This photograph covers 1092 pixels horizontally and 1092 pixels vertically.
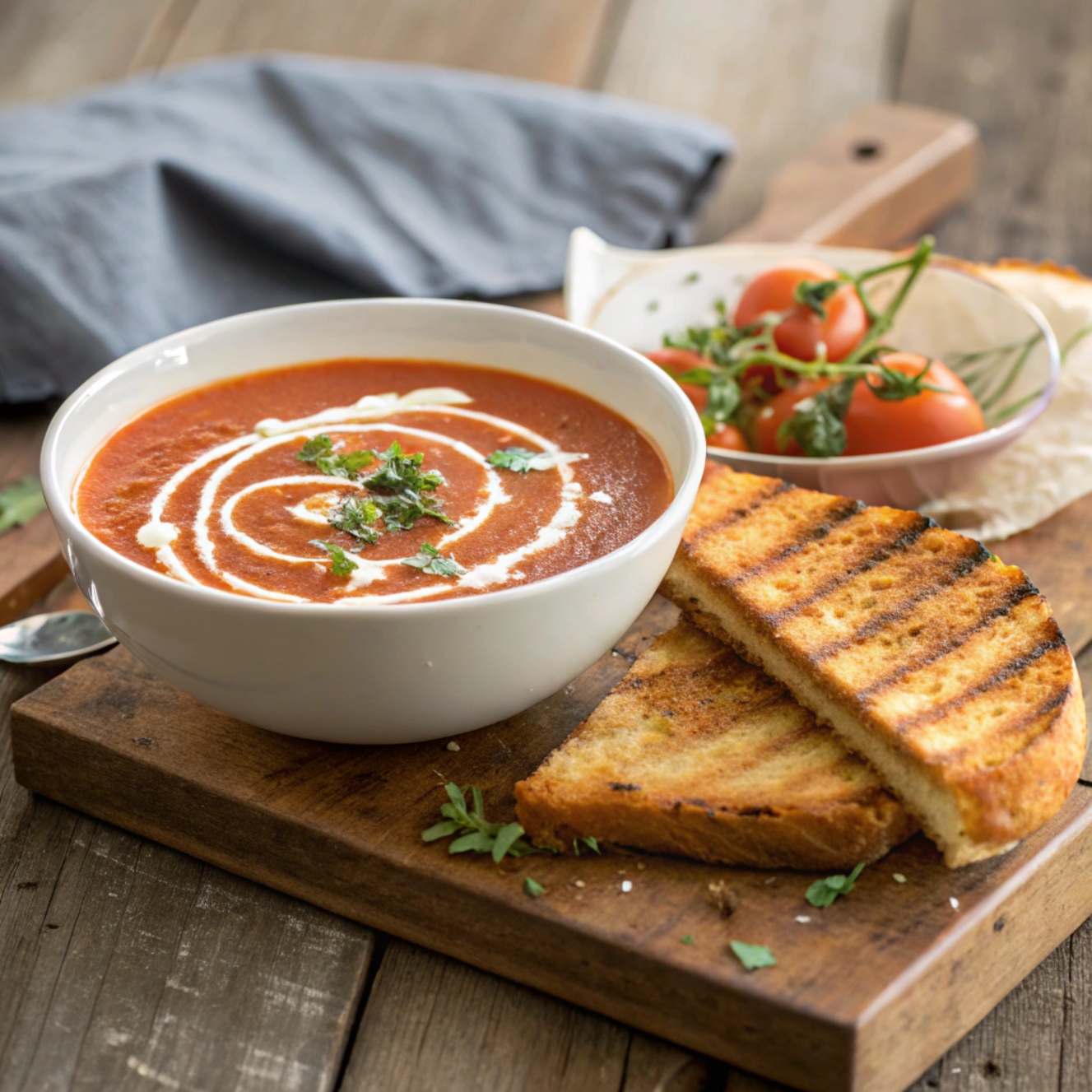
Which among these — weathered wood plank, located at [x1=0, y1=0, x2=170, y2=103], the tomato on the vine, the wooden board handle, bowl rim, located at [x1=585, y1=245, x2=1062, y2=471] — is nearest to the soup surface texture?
bowl rim, located at [x1=585, y1=245, x2=1062, y2=471]

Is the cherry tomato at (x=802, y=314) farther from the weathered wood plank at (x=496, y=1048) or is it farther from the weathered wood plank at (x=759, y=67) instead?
the weathered wood plank at (x=496, y=1048)

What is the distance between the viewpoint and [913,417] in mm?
3441

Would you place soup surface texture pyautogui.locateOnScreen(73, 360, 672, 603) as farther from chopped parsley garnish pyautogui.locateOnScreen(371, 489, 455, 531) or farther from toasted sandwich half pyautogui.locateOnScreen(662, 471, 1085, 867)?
toasted sandwich half pyautogui.locateOnScreen(662, 471, 1085, 867)

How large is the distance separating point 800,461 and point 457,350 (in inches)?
35.2

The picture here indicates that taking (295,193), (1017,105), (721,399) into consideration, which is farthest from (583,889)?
(1017,105)

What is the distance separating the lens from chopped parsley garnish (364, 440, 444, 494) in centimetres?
262

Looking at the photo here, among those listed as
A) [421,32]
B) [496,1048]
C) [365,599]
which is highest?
[365,599]

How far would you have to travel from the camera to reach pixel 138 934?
237cm

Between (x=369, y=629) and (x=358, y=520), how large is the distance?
1.43 feet

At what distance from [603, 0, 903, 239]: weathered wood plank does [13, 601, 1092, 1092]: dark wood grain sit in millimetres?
3637

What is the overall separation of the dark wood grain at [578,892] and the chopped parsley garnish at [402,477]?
51 centimetres

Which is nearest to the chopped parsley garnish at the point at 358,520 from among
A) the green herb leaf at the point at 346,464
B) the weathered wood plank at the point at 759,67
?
the green herb leaf at the point at 346,464

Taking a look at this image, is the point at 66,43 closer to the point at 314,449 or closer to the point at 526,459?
the point at 314,449

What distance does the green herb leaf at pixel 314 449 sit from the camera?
9.12 feet
